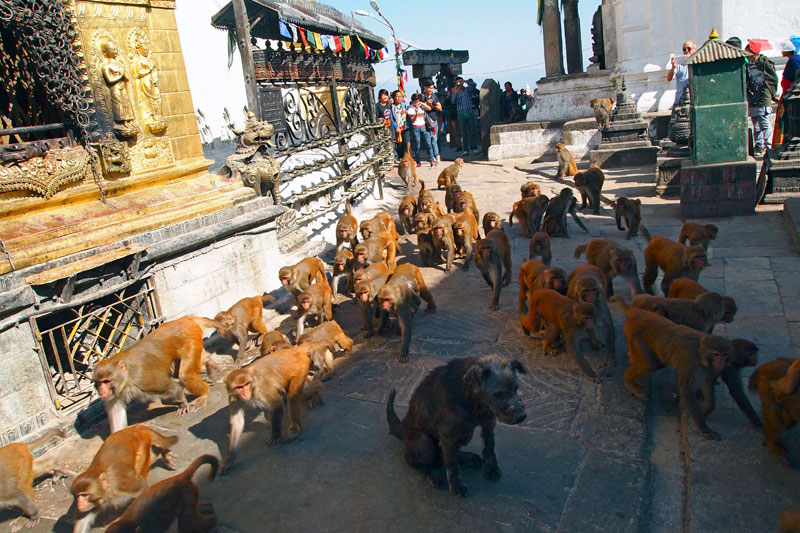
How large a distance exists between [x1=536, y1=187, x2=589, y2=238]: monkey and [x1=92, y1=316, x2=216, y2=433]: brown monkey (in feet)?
17.9

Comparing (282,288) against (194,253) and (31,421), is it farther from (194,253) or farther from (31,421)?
(31,421)

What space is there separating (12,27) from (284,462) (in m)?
4.27

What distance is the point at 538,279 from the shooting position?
6117mm

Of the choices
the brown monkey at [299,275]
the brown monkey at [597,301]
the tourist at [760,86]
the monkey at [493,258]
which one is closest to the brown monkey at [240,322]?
the brown monkey at [299,275]

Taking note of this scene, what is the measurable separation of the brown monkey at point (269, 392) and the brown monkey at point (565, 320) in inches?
82.5

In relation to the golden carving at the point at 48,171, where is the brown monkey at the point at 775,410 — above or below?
below

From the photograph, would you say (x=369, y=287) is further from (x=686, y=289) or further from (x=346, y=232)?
(x=686, y=289)

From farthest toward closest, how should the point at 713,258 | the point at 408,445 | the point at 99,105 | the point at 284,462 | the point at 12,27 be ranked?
the point at 713,258
the point at 99,105
the point at 12,27
the point at 284,462
the point at 408,445

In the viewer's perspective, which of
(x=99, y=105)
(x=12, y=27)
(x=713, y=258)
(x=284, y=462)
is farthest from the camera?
(x=713, y=258)

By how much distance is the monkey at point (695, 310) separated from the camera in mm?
4758

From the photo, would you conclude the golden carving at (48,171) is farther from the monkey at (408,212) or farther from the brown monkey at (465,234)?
the monkey at (408,212)

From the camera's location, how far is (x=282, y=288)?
7871mm

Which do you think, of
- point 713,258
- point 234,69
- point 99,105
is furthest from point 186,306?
point 234,69

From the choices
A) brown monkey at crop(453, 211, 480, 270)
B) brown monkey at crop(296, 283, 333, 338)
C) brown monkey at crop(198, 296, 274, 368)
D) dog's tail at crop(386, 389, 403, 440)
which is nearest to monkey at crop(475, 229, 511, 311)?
brown monkey at crop(453, 211, 480, 270)
